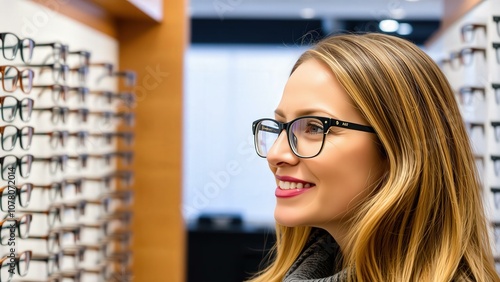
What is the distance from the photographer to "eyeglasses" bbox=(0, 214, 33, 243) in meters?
1.78

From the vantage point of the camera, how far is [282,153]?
1.46m

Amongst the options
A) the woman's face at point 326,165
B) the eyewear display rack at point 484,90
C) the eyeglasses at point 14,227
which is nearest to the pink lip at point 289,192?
the woman's face at point 326,165

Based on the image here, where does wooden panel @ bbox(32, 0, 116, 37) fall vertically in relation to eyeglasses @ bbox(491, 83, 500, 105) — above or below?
above

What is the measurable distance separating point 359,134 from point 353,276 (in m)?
0.29

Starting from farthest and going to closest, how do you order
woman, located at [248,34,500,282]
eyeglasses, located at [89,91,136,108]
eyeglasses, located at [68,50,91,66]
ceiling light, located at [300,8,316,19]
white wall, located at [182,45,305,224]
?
white wall, located at [182,45,305,224]
ceiling light, located at [300,8,316,19]
eyeglasses, located at [89,91,136,108]
eyeglasses, located at [68,50,91,66]
woman, located at [248,34,500,282]

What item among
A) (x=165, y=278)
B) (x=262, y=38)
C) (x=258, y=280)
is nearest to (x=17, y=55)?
(x=258, y=280)

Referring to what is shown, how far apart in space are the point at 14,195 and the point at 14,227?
8 cm

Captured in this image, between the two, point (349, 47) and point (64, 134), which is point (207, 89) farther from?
point (349, 47)

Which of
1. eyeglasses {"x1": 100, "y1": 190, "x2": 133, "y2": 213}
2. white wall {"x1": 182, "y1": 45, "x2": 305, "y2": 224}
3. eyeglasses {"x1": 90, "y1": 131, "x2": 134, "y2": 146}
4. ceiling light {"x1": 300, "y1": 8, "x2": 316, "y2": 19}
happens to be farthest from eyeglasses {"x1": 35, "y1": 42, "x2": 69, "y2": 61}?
white wall {"x1": 182, "y1": 45, "x2": 305, "y2": 224}

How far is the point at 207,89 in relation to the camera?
797 cm

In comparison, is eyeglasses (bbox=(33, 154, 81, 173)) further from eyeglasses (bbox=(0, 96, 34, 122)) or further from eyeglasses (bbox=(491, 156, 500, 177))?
eyeglasses (bbox=(491, 156, 500, 177))

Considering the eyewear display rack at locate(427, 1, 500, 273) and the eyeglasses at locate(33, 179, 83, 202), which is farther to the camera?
the eyewear display rack at locate(427, 1, 500, 273)

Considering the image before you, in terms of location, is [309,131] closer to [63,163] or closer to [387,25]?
[63,163]

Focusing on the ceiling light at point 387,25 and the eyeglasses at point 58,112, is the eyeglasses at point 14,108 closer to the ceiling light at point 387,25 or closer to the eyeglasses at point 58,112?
the eyeglasses at point 58,112
